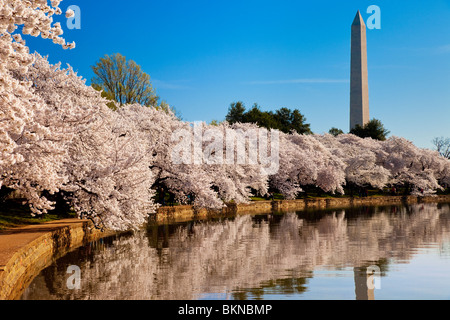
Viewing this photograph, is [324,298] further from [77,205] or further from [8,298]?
[77,205]

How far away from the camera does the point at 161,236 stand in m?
27.0

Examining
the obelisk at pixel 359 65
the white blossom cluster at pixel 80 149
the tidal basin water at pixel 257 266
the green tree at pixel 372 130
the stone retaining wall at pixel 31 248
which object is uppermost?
the obelisk at pixel 359 65

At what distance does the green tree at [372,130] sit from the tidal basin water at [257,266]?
207ft

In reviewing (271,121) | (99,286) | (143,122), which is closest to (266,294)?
(99,286)

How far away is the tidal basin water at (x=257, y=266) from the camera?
44.8 feet

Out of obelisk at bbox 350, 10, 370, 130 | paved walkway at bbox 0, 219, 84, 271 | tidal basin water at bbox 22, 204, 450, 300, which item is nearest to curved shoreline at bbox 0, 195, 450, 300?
paved walkway at bbox 0, 219, 84, 271

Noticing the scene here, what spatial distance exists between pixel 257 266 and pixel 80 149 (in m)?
10.6

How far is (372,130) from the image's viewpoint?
93.1 m

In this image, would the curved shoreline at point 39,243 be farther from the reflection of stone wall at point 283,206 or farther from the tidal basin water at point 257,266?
the tidal basin water at point 257,266

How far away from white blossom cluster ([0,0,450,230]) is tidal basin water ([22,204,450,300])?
2.57 meters


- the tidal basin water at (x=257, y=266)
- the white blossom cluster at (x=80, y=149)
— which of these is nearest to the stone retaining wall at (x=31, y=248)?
the tidal basin water at (x=257, y=266)


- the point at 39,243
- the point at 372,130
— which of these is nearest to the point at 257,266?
the point at 39,243

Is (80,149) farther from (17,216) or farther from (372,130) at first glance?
(372,130)
